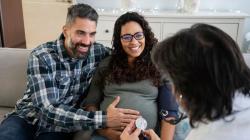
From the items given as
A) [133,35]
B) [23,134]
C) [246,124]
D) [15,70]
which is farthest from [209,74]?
[15,70]

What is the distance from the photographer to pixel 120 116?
1523 millimetres

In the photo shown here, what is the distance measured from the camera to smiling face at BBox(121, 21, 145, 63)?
1647 mm

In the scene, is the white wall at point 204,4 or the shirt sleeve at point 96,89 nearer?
the shirt sleeve at point 96,89

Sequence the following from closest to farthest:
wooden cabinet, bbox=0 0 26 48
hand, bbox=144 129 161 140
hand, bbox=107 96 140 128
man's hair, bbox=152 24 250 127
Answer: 1. man's hair, bbox=152 24 250 127
2. hand, bbox=144 129 161 140
3. hand, bbox=107 96 140 128
4. wooden cabinet, bbox=0 0 26 48

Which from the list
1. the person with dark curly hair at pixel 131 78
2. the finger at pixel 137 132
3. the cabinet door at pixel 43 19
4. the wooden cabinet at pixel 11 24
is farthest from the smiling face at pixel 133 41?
the wooden cabinet at pixel 11 24

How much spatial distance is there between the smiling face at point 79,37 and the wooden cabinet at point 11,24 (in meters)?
3.16

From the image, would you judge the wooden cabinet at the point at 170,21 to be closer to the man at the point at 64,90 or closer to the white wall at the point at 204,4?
the white wall at the point at 204,4

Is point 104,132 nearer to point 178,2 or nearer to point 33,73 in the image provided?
point 33,73

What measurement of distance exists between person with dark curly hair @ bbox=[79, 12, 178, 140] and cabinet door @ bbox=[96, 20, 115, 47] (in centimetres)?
138

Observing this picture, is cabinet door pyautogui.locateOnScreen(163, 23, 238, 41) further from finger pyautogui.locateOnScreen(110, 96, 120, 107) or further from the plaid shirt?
finger pyautogui.locateOnScreen(110, 96, 120, 107)

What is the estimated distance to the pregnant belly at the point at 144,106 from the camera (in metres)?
1.60

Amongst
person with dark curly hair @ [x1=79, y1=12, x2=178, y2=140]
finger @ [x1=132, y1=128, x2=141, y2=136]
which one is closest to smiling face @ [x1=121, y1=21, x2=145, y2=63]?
person with dark curly hair @ [x1=79, y1=12, x2=178, y2=140]

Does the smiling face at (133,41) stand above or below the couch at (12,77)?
above

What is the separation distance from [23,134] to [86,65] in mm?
509
